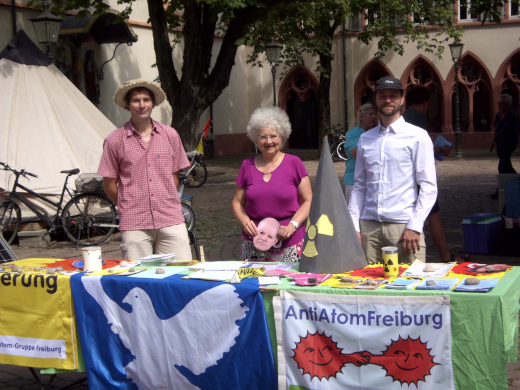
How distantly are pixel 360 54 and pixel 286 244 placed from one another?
26500 millimetres

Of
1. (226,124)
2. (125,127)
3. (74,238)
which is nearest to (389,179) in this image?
(125,127)

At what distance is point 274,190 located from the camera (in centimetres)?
438

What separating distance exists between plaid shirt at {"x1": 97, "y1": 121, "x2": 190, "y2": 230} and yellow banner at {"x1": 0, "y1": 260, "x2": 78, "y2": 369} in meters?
0.78

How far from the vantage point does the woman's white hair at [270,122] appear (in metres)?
4.30

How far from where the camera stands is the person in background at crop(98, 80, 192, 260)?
4.48 metres

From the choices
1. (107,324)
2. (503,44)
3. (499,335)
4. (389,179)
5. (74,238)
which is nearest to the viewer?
(499,335)

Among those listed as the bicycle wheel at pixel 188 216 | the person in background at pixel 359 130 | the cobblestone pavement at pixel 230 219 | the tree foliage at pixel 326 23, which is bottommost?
the cobblestone pavement at pixel 230 219

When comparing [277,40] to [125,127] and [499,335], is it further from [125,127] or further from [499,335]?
[499,335]

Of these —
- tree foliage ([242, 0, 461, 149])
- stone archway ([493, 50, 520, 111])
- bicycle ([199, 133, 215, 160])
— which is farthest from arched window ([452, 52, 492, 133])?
bicycle ([199, 133, 215, 160])

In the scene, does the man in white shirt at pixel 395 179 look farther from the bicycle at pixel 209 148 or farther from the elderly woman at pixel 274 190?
the bicycle at pixel 209 148

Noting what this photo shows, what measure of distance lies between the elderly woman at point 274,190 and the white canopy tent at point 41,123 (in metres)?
6.45

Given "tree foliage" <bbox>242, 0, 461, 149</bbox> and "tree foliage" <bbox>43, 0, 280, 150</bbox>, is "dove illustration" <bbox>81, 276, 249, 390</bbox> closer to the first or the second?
"tree foliage" <bbox>242, 0, 461, 149</bbox>

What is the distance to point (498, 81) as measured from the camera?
28.1 meters

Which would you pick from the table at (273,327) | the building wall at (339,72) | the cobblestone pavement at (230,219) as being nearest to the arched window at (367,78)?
the building wall at (339,72)
